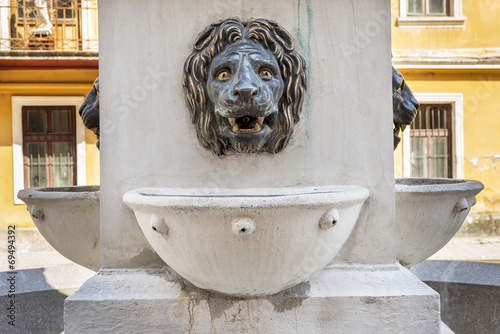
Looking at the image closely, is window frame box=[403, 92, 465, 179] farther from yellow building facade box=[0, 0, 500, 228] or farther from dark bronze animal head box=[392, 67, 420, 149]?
dark bronze animal head box=[392, 67, 420, 149]

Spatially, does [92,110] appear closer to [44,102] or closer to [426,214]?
[426,214]

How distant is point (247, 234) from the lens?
59.9 inches

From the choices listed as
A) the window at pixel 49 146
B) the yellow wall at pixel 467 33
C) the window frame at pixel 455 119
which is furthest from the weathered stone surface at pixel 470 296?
the window at pixel 49 146

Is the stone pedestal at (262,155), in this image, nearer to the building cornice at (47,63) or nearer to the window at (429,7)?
the building cornice at (47,63)

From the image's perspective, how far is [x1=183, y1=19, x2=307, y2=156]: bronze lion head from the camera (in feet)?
5.72

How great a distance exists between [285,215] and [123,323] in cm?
79

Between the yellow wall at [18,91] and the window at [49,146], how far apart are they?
0.31 meters

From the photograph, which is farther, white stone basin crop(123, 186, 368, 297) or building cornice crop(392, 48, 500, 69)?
building cornice crop(392, 48, 500, 69)

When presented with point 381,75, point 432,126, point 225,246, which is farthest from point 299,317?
point 432,126

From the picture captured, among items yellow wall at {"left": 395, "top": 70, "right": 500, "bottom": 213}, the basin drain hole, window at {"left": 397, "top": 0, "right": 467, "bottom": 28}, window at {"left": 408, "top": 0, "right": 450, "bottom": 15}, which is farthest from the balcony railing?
the basin drain hole

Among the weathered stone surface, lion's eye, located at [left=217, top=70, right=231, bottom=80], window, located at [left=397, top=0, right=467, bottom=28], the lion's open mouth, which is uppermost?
window, located at [left=397, top=0, right=467, bottom=28]

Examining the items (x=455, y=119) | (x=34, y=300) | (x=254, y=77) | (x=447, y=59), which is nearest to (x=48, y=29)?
(x=34, y=300)

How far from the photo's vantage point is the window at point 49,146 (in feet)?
31.0

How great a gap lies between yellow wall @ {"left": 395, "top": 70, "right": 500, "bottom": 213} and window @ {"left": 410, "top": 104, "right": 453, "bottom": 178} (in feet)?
1.20
